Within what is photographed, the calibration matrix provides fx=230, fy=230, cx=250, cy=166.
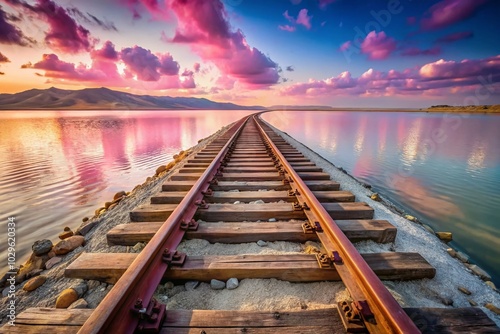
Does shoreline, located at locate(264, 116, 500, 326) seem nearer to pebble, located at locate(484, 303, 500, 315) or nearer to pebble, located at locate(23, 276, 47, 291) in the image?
pebble, located at locate(484, 303, 500, 315)

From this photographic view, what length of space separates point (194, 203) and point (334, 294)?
194 centimetres

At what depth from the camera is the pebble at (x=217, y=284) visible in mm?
1908

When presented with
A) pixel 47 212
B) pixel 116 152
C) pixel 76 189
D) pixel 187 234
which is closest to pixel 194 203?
pixel 187 234

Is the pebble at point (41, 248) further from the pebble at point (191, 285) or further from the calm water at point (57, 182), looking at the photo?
the pebble at point (191, 285)

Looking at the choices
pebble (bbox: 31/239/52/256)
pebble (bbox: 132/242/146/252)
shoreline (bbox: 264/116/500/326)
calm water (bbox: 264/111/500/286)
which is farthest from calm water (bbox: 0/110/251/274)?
calm water (bbox: 264/111/500/286)

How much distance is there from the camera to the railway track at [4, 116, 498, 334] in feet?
4.74

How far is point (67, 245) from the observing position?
299cm

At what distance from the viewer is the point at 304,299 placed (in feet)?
5.96

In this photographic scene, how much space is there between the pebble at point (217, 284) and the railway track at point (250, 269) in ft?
0.16

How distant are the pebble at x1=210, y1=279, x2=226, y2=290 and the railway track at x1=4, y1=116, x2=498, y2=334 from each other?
50 mm

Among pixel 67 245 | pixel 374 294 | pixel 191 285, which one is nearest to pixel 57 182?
pixel 67 245

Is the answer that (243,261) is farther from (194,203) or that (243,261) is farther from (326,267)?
(194,203)

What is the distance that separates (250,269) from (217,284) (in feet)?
0.98

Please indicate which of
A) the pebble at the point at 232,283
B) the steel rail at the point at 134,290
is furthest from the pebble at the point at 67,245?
the pebble at the point at 232,283
